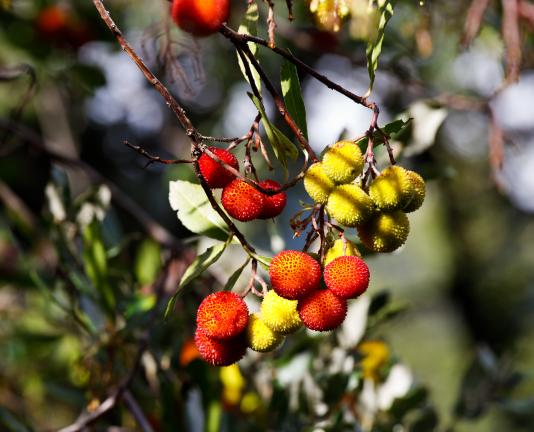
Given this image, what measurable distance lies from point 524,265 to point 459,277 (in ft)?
2.22

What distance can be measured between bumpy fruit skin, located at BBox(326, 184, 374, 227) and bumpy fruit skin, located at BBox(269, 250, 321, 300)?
0.21ft

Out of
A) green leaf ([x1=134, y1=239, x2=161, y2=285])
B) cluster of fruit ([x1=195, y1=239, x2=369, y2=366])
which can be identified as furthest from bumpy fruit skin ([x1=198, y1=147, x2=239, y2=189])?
green leaf ([x1=134, y1=239, x2=161, y2=285])

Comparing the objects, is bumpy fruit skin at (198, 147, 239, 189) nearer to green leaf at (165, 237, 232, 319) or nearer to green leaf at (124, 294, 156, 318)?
green leaf at (165, 237, 232, 319)

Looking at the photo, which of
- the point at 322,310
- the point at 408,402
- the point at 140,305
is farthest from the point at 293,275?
the point at 408,402

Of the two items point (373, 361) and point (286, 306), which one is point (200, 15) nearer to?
point (286, 306)

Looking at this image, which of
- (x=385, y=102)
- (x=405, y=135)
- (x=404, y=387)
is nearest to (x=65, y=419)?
(x=385, y=102)

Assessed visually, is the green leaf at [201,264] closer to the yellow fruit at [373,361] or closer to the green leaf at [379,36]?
the green leaf at [379,36]

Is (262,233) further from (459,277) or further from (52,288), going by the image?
(459,277)

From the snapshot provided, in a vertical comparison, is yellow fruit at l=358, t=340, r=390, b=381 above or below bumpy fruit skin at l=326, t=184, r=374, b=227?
below

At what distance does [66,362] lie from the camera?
2.09 meters

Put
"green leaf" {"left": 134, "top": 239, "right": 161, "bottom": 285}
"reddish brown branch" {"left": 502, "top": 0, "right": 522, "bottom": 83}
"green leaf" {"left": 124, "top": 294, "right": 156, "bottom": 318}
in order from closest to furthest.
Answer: "reddish brown branch" {"left": 502, "top": 0, "right": 522, "bottom": 83}
"green leaf" {"left": 124, "top": 294, "right": 156, "bottom": 318}
"green leaf" {"left": 134, "top": 239, "right": 161, "bottom": 285}

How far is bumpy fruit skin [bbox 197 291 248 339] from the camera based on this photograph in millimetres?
791

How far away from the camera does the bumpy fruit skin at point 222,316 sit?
791 millimetres

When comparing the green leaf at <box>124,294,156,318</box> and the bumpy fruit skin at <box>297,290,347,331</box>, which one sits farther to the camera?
the green leaf at <box>124,294,156,318</box>
